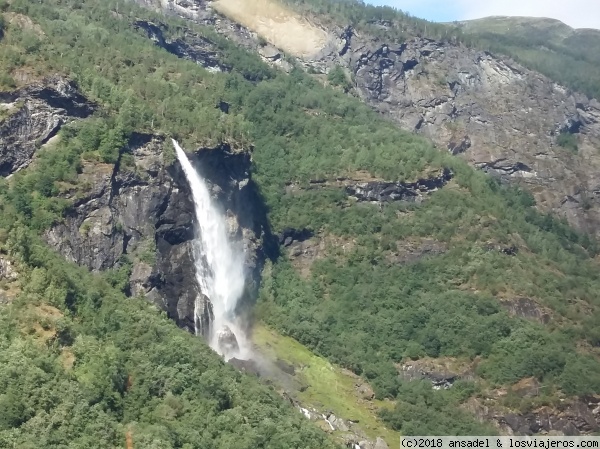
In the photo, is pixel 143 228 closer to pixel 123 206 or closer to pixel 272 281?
pixel 123 206

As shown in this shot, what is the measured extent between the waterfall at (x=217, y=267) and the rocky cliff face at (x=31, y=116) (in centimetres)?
1424

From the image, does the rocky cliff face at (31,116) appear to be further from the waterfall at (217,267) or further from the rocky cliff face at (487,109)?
the rocky cliff face at (487,109)

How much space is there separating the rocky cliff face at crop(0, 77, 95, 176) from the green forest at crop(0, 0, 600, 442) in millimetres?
1519

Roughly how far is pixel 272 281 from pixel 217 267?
12.2 metres

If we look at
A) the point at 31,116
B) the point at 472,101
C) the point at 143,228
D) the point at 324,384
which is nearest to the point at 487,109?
the point at 472,101

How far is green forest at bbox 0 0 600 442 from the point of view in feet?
204

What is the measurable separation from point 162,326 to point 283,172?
60.7 meters

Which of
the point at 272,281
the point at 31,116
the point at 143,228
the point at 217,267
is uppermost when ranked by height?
the point at 31,116

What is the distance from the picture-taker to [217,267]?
107 metres

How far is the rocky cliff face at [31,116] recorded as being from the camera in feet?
295

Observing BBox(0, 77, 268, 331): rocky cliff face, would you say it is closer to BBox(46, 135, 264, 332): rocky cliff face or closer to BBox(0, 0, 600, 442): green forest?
BBox(46, 135, 264, 332): rocky cliff face

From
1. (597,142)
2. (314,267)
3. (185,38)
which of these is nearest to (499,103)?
(597,142)

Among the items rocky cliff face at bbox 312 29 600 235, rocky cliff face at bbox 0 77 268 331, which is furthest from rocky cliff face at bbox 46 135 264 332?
rocky cliff face at bbox 312 29 600 235

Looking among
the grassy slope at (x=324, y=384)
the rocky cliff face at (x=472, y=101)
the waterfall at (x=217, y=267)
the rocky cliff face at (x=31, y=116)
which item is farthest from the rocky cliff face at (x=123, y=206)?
the rocky cliff face at (x=472, y=101)
